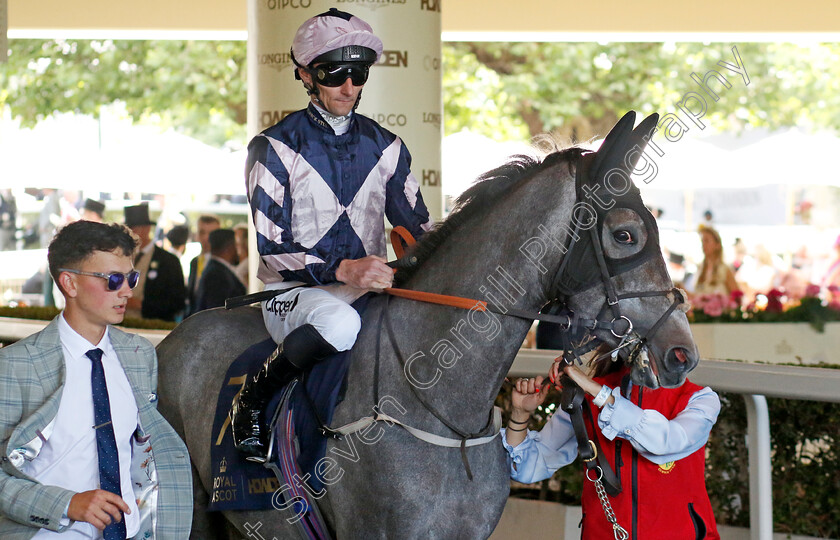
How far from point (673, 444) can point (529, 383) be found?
17.0 inches

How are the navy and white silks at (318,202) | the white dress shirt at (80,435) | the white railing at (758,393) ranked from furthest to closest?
the white railing at (758,393), the navy and white silks at (318,202), the white dress shirt at (80,435)

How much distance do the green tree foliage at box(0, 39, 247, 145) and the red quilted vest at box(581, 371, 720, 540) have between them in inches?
569

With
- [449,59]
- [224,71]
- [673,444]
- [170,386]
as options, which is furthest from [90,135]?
[673,444]

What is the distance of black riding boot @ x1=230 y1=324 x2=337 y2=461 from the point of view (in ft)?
8.18

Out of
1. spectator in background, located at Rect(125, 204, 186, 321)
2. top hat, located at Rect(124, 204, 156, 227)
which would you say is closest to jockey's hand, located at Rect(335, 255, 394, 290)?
top hat, located at Rect(124, 204, 156, 227)

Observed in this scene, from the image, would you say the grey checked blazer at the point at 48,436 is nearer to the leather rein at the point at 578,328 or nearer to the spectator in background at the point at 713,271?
the leather rein at the point at 578,328

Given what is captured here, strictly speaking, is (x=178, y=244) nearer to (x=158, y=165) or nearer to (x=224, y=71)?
(x=158, y=165)

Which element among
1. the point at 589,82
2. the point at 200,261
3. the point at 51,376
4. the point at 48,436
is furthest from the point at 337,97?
the point at 589,82

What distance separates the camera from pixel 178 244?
9.76 m

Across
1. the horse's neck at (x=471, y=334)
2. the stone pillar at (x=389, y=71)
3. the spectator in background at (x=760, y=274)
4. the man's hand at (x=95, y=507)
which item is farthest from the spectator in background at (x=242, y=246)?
the man's hand at (x=95, y=507)

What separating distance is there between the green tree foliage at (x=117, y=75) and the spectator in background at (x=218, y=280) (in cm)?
867

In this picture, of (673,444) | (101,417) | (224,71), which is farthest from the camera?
(224,71)

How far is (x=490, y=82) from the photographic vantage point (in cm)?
1678

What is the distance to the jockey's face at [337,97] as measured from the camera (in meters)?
2.75
